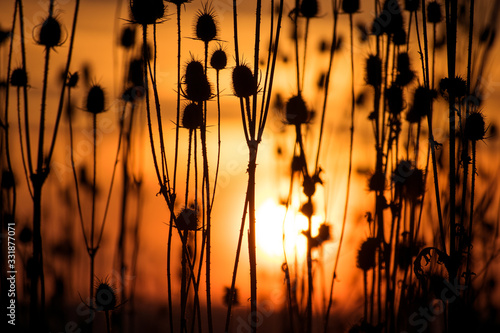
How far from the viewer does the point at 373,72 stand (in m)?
3.77

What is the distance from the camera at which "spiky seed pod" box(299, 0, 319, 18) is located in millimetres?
4051

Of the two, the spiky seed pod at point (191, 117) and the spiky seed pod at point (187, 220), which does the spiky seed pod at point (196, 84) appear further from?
the spiky seed pod at point (187, 220)

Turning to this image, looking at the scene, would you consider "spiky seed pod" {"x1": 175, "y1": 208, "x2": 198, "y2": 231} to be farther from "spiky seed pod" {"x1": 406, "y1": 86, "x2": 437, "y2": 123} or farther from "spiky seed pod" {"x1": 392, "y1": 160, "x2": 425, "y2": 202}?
"spiky seed pod" {"x1": 406, "y1": 86, "x2": 437, "y2": 123}

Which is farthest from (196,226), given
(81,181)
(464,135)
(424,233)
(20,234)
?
(81,181)

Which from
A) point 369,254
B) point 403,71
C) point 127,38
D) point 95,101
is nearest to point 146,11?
point 95,101

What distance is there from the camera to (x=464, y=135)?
8.97 ft

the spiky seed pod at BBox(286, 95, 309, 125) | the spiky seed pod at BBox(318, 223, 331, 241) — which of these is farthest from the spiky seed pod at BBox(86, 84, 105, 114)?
the spiky seed pod at BBox(318, 223, 331, 241)

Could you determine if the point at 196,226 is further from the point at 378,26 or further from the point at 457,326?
the point at 378,26

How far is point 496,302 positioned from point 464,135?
334 cm

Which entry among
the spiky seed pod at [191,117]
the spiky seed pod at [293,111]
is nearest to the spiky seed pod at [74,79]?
the spiky seed pod at [191,117]

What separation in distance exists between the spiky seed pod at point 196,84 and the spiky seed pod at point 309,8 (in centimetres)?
136

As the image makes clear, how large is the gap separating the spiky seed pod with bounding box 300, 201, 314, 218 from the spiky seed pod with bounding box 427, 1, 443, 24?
1.64 m

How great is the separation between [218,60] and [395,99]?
128 centimetres

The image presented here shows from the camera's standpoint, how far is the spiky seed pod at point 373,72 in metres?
3.52
